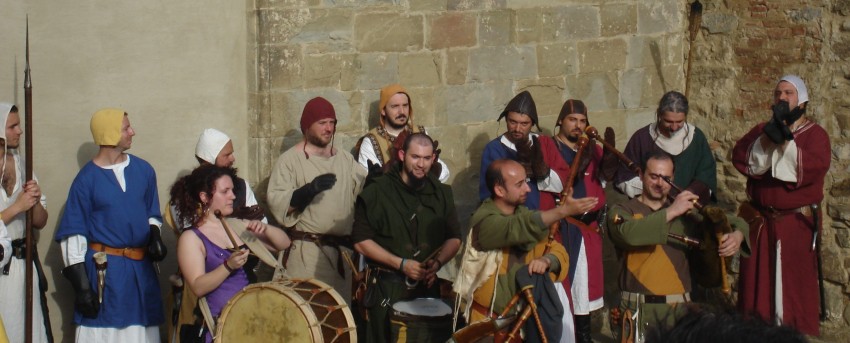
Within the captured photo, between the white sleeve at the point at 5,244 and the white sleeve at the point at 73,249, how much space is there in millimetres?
296

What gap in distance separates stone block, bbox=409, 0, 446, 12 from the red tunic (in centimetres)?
228

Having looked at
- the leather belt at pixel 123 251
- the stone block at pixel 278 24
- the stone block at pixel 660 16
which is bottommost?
the leather belt at pixel 123 251

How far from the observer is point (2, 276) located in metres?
6.49

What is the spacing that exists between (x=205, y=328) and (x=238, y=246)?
17.6 inches

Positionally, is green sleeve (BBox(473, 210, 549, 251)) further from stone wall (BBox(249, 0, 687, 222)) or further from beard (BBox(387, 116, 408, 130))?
stone wall (BBox(249, 0, 687, 222))

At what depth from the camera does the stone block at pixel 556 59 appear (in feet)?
28.6

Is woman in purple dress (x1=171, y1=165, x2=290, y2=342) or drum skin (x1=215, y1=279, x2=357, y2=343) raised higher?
woman in purple dress (x1=171, y1=165, x2=290, y2=342)

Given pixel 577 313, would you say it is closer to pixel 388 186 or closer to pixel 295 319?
pixel 388 186

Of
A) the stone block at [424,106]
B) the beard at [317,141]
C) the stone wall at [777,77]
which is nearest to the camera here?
the beard at [317,141]

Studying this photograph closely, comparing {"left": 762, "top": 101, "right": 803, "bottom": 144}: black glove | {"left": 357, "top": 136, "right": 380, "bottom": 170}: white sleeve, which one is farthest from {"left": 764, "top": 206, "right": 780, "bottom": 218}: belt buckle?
{"left": 357, "top": 136, "right": 380, "bottom": 170}: white sleeve

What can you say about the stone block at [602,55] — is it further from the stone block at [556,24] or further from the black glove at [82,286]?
the black glove at [82,286]

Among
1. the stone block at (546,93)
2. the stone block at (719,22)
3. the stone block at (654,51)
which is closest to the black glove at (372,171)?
the stone block at (546,93)

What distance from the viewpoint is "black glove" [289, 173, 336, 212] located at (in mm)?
6781

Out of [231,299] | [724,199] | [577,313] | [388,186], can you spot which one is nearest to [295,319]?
[231,299]
